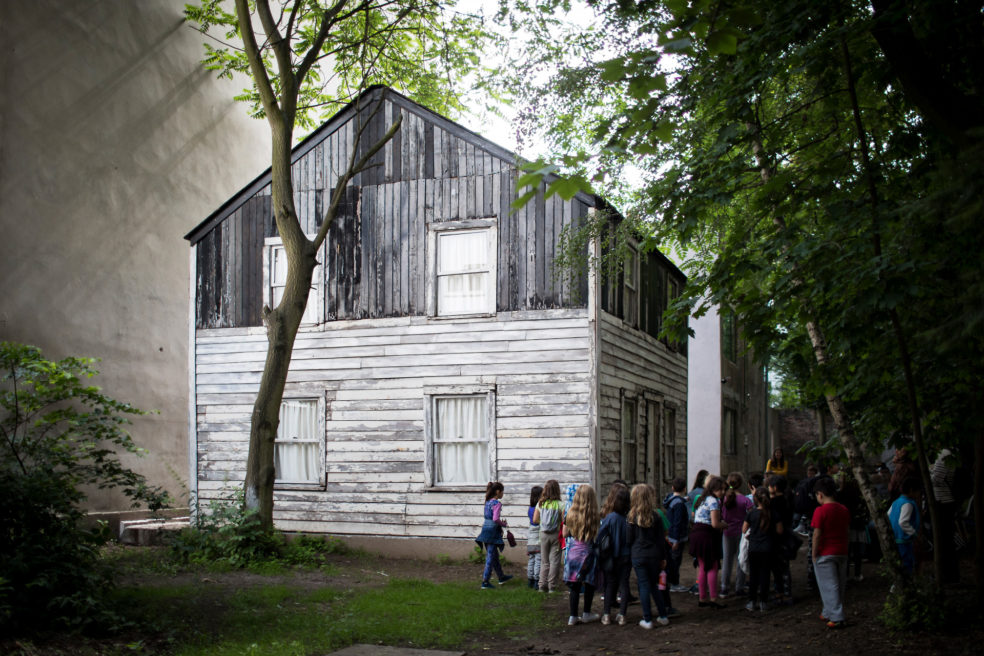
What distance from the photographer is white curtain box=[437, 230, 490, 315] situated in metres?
16.4

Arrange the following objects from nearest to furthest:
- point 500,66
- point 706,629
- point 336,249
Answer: point 706,629 < point 500,66 < point 336,249

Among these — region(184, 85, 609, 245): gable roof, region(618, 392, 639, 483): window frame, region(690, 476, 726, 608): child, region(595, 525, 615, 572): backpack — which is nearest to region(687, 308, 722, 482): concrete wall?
region(618, 392, 639, 483): window frame

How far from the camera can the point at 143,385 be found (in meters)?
21.5

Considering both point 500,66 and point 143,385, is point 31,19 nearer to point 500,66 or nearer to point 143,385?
point 143,385

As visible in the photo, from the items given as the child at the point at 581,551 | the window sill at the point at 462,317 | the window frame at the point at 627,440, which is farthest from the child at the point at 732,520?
the window sill at the point at 462,317

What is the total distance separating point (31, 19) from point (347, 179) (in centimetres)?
883

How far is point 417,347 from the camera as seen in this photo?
1656 centimetres

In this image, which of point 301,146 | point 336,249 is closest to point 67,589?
point 336,249

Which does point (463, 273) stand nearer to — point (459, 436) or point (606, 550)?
point (459, 436)

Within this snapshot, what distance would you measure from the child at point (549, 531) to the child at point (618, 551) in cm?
193

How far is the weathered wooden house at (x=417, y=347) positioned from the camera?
1564 cm

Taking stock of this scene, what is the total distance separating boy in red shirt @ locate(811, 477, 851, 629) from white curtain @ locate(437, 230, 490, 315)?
7886 mm

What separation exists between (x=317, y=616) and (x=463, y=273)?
762cm

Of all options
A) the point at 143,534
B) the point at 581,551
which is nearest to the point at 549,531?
the point at 581,551
